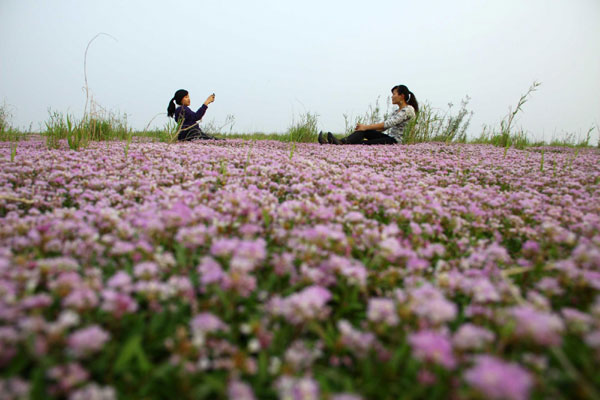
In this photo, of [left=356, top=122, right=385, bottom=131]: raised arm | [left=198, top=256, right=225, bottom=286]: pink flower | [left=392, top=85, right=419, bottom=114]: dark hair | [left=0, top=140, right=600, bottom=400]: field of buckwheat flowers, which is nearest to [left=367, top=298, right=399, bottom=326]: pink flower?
[left=0, top=140, right=600, bottom=400]: field of buckwheat flowers

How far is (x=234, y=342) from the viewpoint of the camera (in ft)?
4.58

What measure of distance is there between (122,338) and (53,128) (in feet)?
27.6

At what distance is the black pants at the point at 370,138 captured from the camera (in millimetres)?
10242

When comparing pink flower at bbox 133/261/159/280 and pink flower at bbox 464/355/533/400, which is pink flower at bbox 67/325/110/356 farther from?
pink flower at bbox 464/355/533/400

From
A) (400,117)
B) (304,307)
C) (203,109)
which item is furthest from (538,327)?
(203,109)

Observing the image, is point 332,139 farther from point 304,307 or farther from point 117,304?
point 117,304

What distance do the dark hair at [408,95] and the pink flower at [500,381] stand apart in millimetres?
10573

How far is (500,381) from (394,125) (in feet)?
33.0

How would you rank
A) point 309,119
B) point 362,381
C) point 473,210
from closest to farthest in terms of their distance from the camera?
point 362,381 < point 473,210 < point 309,119

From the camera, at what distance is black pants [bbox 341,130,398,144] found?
10.2 meters

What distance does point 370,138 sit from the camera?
10.5 meters

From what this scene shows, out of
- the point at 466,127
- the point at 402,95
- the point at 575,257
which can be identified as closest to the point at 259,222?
the point at 575,257

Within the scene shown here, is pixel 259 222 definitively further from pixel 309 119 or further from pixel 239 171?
pixel 309 119

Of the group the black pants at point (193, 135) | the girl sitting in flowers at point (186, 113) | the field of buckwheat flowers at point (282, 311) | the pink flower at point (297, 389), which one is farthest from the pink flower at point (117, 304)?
the black pants at point (193, 135)
